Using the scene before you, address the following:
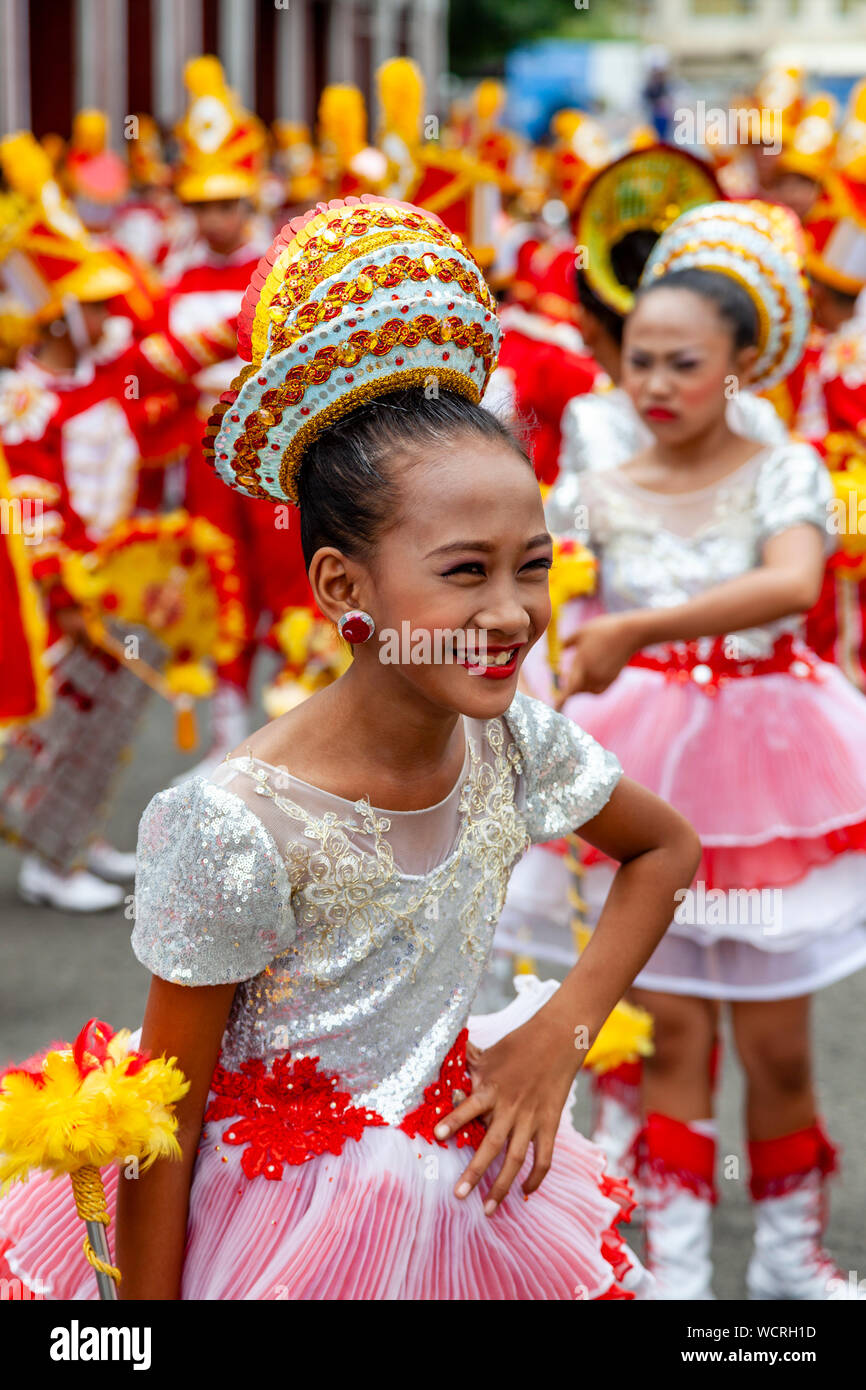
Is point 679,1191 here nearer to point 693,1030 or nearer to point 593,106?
point 693,1030

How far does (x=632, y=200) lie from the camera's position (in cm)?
373

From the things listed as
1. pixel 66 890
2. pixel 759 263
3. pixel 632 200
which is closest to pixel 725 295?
pixel 759 263

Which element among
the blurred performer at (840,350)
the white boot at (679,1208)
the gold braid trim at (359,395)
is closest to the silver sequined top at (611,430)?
the white boot at (679,1208)

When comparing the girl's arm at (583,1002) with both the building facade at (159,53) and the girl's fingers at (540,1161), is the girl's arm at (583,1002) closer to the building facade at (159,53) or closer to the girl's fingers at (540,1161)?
the girl's fingers at (540,1161)

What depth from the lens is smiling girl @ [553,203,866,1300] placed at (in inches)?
119

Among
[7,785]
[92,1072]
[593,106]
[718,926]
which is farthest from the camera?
[593,106]

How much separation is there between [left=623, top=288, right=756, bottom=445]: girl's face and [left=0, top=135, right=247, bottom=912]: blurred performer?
275 cm

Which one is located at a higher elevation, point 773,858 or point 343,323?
point 343,323

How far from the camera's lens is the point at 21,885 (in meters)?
5.86

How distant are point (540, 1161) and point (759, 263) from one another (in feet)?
6.07

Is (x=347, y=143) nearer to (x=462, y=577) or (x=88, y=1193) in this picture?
(x=462, y=577)

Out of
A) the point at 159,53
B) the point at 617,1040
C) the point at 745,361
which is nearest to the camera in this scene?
the point at 617,1040
